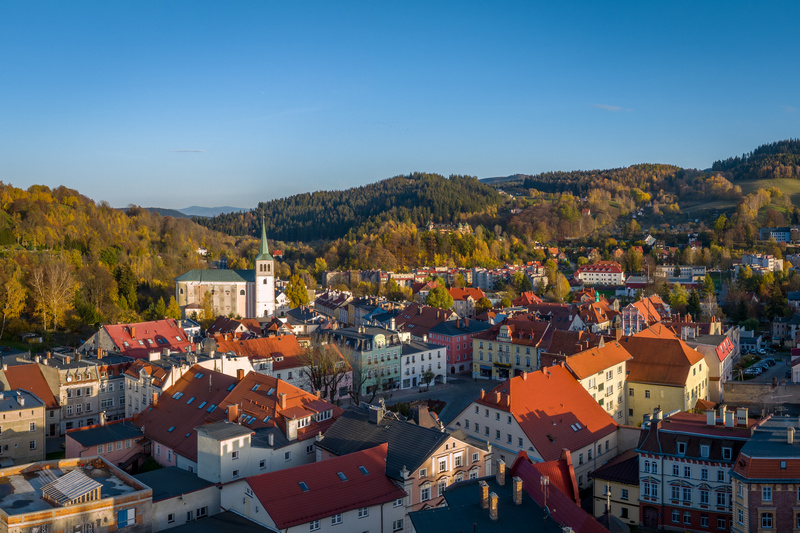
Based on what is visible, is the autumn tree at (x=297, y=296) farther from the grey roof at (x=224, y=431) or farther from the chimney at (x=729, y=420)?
the chimney at (x=729, y=420)

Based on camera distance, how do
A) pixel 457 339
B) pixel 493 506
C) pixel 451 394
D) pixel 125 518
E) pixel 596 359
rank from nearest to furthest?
pixel 493 506 → pixel 125 518 → pixel 596 359 → pixel 451 394 → pixel 457 339

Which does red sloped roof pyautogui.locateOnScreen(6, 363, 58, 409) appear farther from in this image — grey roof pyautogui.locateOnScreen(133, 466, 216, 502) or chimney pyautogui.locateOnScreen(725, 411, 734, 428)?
chimney pyautogui.locateOnScreen(725, 411, 734, 428)

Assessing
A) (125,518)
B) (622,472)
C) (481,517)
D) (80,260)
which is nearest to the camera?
(481,517)

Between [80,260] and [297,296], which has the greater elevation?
[80,260]

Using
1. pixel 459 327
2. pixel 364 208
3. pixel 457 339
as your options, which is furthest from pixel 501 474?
pixel 364 208

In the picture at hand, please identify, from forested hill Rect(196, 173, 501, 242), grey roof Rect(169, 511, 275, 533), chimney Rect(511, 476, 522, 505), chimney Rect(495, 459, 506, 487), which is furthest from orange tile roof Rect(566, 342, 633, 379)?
forested hill Rect(196, 173, 501, 242)

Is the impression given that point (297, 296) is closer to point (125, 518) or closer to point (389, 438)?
point (389, 438)

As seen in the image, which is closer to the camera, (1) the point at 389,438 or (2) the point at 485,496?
(2) the point at 485,496
